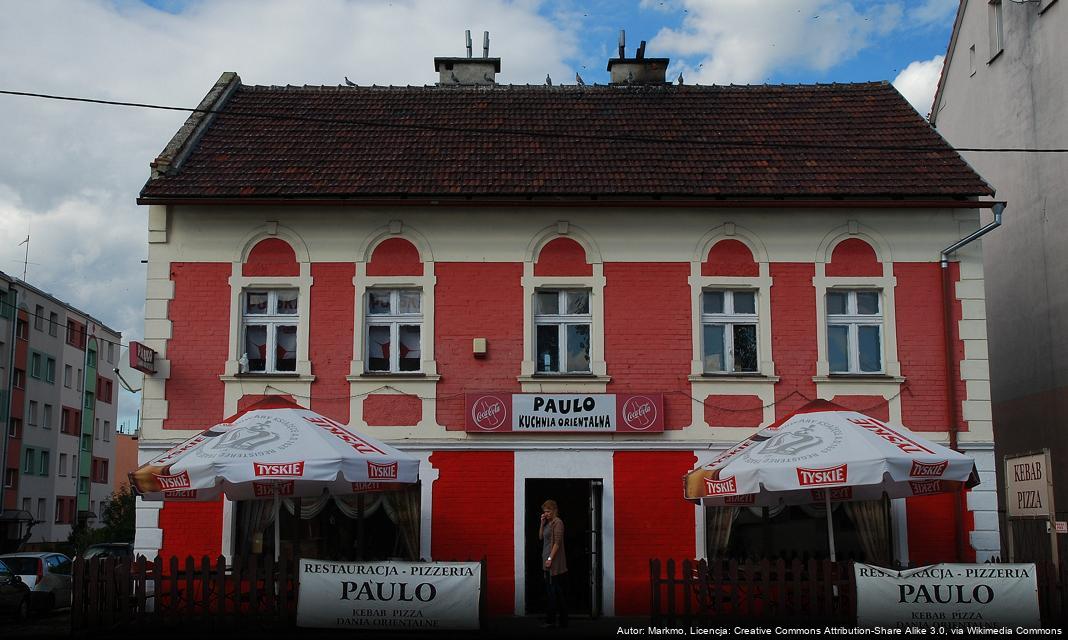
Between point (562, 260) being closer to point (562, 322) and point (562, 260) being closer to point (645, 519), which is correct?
point (562, 322)

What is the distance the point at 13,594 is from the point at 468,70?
546 inches

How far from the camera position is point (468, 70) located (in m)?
21.8

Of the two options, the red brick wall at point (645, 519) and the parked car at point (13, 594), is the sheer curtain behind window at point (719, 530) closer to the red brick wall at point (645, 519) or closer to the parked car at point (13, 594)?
the red brick wall at point (645, 519)

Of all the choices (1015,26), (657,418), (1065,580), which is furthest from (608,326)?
(1015,26)

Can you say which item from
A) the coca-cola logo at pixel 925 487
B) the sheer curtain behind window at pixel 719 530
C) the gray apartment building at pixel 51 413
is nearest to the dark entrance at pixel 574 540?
the sheer curtain behind window at pixel 719 530

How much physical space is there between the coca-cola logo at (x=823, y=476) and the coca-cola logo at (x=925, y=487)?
6.86 ft

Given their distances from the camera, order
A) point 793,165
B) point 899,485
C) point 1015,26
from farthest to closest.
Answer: point 1015,26 < point 793,165 < point 899,485

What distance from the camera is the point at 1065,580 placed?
12938 millimetres

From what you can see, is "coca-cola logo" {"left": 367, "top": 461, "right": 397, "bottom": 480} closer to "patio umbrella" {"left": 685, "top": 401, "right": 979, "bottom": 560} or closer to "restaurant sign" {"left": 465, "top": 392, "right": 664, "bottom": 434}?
"restaurant sign" {"left": 465, "top": 392, "right": 664, "bottom": 434}

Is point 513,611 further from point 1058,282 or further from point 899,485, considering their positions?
point 1058,282

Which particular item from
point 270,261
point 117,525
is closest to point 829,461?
point 270,261

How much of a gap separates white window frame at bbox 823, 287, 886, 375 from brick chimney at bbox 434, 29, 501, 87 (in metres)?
8.53

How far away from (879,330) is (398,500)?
791 cm

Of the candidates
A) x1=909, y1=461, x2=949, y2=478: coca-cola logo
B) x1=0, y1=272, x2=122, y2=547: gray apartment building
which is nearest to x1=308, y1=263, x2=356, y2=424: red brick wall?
x1=909, y1=461, x2=949, y2=478: coca-cola logo
